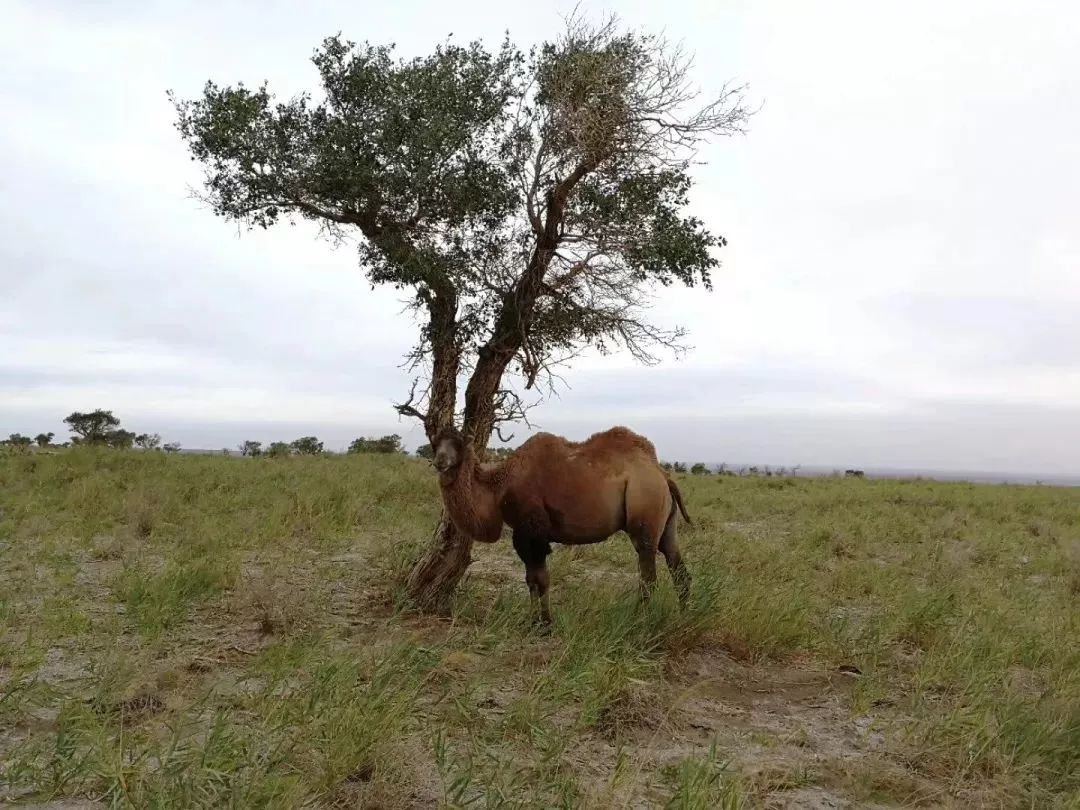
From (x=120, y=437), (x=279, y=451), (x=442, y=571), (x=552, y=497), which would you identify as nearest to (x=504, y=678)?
(x=552, y=497)

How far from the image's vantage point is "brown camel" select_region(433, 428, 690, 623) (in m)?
7.03

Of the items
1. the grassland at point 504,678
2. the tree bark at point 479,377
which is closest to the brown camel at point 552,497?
the grassland at point 504,678

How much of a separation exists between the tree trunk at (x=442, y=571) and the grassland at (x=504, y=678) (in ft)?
0.88

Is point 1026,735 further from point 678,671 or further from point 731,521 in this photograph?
point 731,521

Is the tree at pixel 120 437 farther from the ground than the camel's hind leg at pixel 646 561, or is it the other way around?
the tree at pixel 120 437

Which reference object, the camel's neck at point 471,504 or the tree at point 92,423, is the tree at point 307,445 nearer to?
the tree at point 92,423

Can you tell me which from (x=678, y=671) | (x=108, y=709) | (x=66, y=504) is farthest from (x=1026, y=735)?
(x=66, y=504)

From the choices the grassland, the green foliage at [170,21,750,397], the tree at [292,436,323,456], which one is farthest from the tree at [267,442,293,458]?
the green foliage at [170,21,750,397]

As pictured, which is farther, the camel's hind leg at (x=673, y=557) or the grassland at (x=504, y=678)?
the camel's hind leg at (x=673, y=557)

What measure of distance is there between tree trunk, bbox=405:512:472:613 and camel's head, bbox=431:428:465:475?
117cm

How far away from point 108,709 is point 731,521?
14.1 meters

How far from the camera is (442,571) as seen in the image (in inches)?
319

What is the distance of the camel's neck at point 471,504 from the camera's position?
23.5 ft

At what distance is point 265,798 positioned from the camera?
139 inches
